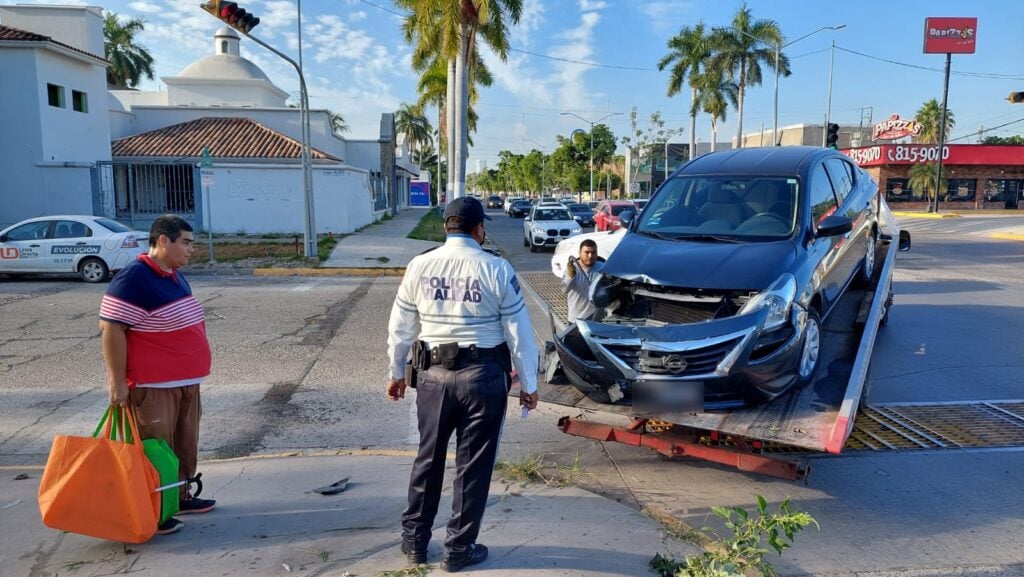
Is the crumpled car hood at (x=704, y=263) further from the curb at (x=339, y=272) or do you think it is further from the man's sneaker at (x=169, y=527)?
the curb at (x=339, y=272)

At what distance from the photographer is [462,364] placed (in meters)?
3.38

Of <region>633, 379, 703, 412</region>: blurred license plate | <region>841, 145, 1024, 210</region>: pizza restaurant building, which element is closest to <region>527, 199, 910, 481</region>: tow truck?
<region>633, 379, 703, 412</region>: blurred license plate

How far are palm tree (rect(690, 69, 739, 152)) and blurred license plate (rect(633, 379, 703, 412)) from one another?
47.0 meters

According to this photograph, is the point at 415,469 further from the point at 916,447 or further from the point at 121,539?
the point at 916,447

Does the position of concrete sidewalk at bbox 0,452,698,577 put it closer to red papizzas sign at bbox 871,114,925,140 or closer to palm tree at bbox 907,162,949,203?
palm tree at bbox 907,162,949,203

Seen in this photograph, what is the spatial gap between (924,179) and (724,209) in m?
51.4

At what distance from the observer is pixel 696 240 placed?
5.75 meters

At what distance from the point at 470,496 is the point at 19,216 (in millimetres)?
25051

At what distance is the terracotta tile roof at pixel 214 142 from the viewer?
27.5m

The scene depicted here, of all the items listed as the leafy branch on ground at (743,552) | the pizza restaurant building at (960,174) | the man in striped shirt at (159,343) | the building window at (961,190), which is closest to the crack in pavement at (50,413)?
the man in striped shirt at (159,343)

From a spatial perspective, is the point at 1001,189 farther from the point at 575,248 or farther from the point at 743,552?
the point at 743,552

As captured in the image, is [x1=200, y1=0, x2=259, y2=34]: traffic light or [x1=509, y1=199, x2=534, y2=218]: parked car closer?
[x1=200, y1=0, x2=259, y2=34]: traffic light

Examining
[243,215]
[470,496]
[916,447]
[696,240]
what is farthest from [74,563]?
[243,215]

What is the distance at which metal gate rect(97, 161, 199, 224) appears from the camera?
1037 inches
